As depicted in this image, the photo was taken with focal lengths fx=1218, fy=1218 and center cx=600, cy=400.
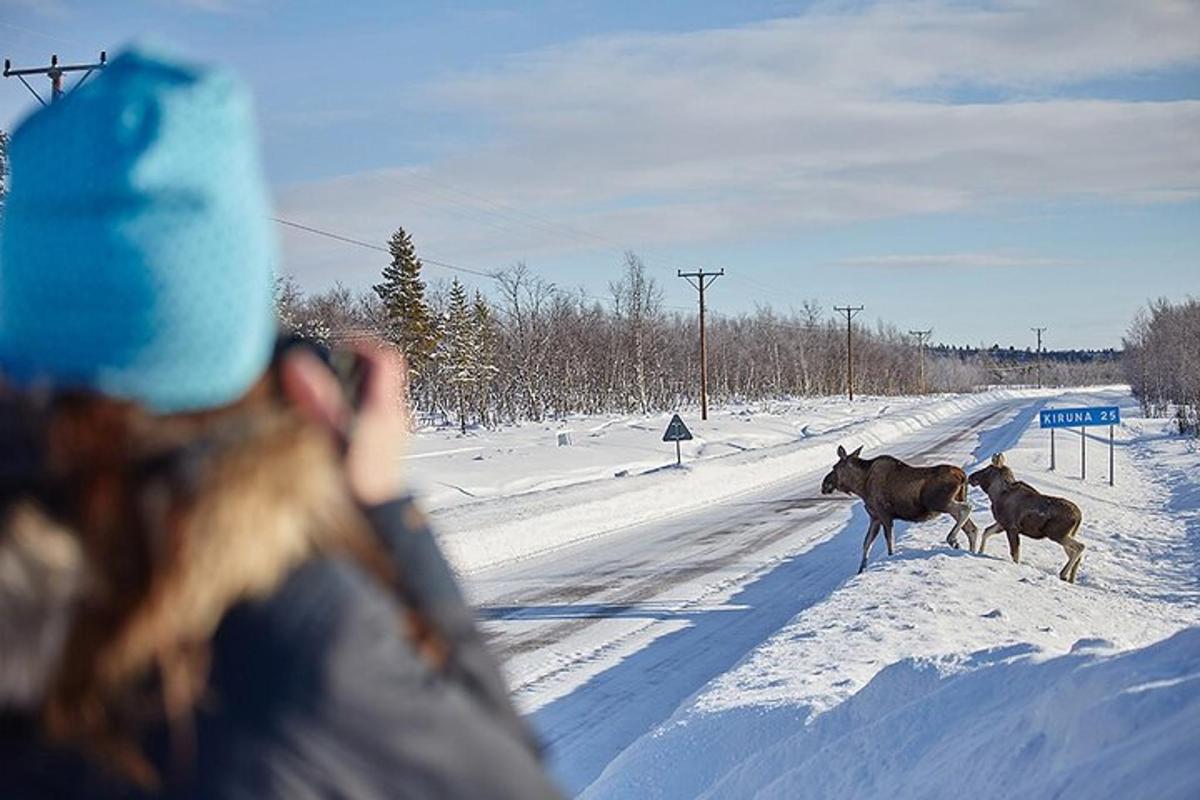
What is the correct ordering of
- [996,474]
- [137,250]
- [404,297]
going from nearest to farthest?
[137,250] < [996,474] < [404,297]

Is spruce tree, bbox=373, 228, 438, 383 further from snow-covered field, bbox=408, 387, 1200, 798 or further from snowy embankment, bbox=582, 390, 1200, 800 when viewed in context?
snowy embankment, bbox=582, 390, 1200, 800

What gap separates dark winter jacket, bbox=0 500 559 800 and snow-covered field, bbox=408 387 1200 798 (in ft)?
13.0

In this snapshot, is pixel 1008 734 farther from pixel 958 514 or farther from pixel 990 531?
pixel 958 514

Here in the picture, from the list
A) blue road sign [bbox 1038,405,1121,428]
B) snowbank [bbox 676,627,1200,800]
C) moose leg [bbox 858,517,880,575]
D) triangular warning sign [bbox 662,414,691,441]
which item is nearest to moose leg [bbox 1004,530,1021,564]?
moose leg [bbox 858,517,880,575]

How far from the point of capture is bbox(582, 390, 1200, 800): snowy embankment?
5.27 m

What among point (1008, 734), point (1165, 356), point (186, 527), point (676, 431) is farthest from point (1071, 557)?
point (1165, 356)

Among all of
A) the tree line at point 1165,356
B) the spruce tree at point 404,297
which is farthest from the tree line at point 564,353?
the tree line at point 1165,356

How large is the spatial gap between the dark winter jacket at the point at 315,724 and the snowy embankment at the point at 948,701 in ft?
13.0

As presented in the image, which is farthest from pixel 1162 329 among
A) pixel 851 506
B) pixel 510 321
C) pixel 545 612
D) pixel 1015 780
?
pixel 1015 780

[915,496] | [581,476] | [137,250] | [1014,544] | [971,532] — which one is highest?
[137,250]

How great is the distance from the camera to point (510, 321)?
9144cm

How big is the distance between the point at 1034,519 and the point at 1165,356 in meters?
79.2

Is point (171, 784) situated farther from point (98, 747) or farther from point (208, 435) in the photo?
point (208, 435)

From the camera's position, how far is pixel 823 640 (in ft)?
34.6
